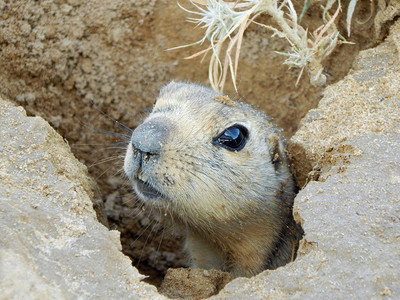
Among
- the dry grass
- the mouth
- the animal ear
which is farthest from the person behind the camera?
the animal ear

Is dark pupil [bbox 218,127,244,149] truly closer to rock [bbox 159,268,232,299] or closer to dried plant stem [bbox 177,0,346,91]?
dried plant stem [bbox 177,0,346,91]

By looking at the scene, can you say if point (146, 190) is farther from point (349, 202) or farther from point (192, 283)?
point (349, 202)

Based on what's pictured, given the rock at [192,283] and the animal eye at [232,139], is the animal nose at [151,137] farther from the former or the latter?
the rock at [192,283]

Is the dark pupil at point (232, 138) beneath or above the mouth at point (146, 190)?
above

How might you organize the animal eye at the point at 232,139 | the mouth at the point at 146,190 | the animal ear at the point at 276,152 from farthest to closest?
the animal ear at the point at 276,152, the animal eye at the point at 232,139, the mouth at the point at 146,190

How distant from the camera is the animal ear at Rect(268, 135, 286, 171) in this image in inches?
183

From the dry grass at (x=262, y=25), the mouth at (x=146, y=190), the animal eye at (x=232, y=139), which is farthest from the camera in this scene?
the dry grass at (x=262, y=25)

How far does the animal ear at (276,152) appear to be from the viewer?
466 centimetres

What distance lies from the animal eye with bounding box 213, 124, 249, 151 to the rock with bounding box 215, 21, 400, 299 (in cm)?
50

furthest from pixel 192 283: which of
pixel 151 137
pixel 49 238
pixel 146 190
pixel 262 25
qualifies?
pixel 262 25

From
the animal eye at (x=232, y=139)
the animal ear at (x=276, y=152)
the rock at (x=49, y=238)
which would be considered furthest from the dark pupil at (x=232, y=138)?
the rock at (x=49, y=238)

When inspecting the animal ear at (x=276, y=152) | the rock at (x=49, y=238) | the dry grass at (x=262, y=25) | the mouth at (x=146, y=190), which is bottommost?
the mouth at (x=146, y=190)

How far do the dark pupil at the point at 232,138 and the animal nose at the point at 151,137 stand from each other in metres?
0.54

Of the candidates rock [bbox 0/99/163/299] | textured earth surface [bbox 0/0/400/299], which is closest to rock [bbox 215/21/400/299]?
textured earth surface [bbox 0/0/400/299]
